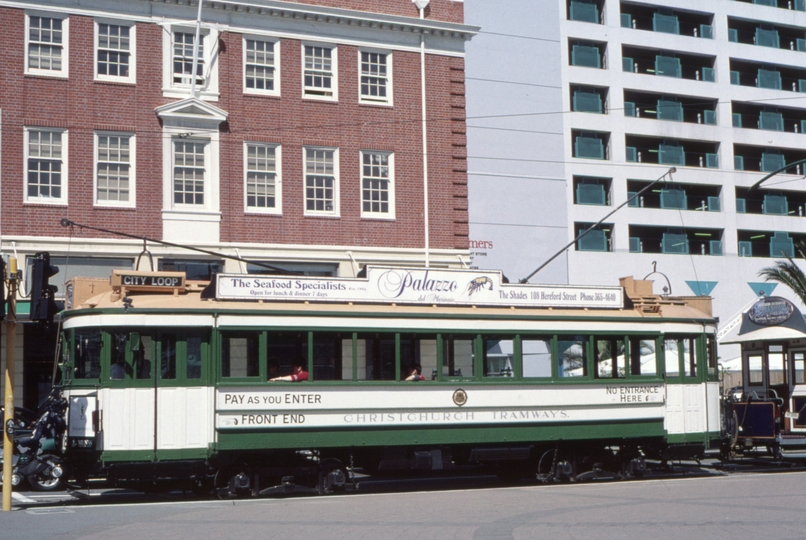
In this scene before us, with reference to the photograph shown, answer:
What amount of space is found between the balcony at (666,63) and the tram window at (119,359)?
35.3 metres

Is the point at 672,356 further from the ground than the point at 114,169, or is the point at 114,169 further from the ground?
the point at 114,169

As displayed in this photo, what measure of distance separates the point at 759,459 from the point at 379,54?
13.8 m

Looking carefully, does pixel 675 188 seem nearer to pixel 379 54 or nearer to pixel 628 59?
pixel 628 59

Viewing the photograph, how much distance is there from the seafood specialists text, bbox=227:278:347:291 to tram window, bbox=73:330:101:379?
6.98 feet

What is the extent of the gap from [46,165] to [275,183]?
5425 millimetres

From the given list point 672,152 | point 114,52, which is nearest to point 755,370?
point 114,52

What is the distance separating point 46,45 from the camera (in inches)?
999

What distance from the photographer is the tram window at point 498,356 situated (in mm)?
17594

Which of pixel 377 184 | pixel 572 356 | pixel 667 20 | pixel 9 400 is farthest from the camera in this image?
pixel 667 20

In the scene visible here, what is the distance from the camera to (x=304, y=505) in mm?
14758

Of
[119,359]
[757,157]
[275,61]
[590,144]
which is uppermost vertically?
[757,157]

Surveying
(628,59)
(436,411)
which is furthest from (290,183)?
(628,59)

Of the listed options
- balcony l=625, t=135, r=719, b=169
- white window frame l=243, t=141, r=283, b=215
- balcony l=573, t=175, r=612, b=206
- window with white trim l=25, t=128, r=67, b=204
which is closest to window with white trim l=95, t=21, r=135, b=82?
window with white trim l=25, t=128, r=67, b=204

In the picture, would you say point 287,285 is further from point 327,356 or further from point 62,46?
point 62,46
